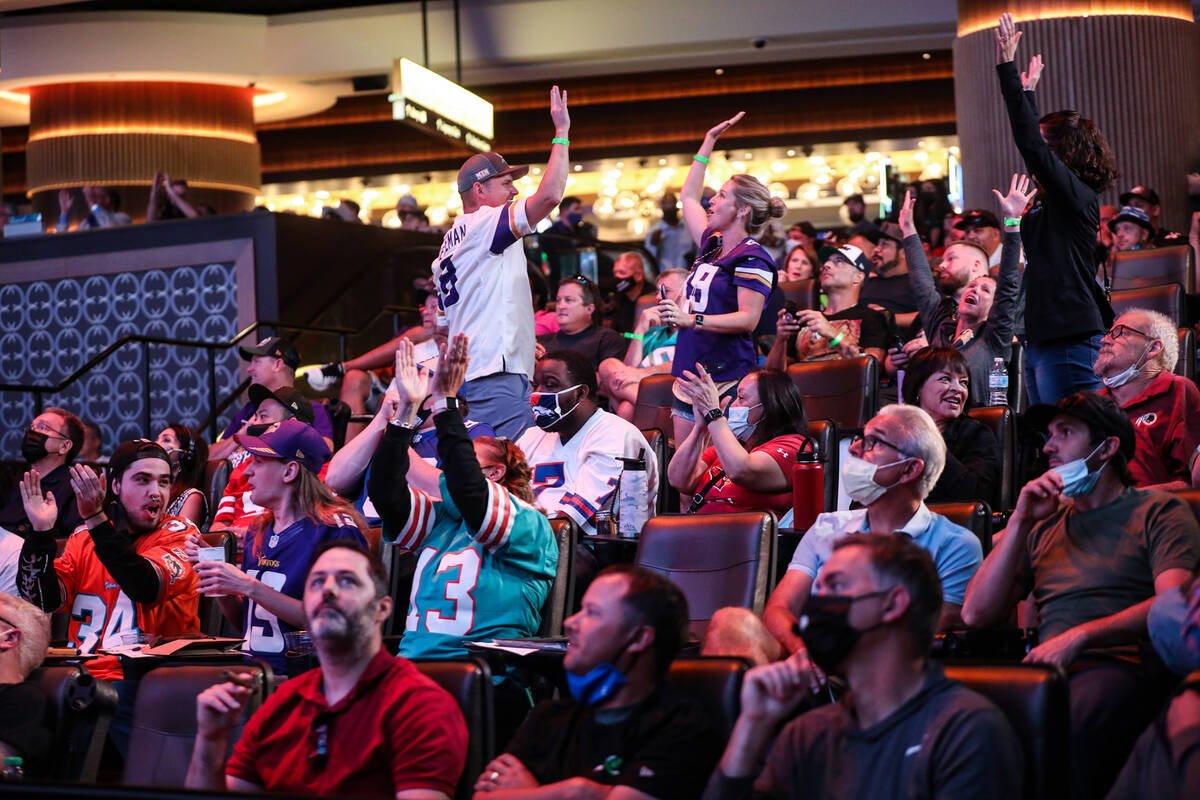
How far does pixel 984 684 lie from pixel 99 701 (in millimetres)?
2294

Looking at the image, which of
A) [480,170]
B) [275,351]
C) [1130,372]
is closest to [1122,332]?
[1130,372]

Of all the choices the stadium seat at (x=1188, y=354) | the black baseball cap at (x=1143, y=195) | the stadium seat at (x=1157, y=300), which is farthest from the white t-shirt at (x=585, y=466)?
the black baseball cap at (x=1143, y=195)

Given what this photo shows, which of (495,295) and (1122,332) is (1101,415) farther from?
(495,295)

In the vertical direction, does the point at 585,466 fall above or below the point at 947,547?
above

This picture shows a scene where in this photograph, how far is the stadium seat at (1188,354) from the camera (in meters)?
6.57

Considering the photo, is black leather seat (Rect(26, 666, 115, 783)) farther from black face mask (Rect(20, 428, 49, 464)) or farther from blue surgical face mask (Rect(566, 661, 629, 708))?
black face mask (Rect(20, 428, 49, 464))

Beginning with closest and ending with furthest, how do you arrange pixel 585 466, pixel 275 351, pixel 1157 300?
pixel 585 466, pixel 1157 300, pixel 275 351

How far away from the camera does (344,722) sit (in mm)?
3199

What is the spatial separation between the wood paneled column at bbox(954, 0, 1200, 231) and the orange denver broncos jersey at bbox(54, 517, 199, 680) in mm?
7006

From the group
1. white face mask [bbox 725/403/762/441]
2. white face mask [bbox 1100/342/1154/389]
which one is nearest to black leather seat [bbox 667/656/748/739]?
white face mask [bbox 725/403/762/441]

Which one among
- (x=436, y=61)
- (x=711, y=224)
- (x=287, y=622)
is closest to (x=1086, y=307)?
(x=711, y=224)

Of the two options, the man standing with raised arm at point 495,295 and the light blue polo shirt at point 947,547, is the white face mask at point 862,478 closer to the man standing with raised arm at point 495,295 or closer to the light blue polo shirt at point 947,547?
the light blue polo shirt at point 947,547

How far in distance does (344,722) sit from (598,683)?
62cm

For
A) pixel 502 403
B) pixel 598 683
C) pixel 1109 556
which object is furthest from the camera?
pixel 502 403
